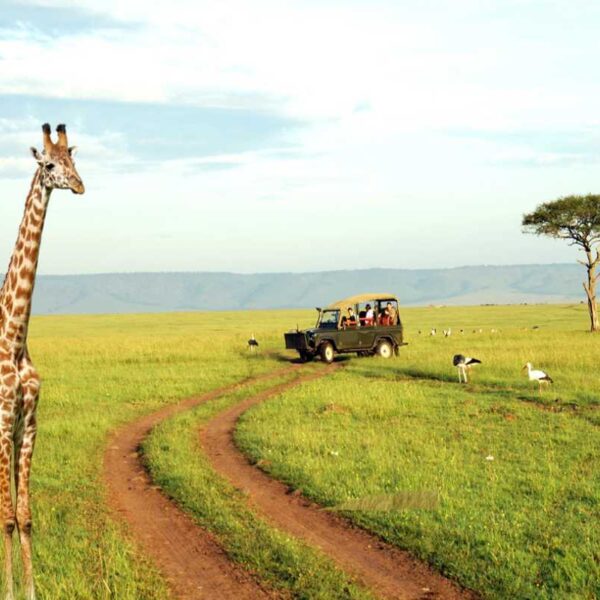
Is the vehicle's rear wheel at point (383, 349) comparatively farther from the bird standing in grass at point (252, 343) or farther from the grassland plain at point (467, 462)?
the grassland plain at point (467, 462)

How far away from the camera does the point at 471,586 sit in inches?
329

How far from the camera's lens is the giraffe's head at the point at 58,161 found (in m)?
7.34

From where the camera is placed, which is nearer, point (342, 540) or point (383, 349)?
point (342, 540)

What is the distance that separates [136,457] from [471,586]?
29.8 ft

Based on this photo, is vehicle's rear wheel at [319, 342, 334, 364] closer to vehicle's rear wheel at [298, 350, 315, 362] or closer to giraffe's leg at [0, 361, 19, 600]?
vehicle's rear wheel at [298, 350, 315, 362]

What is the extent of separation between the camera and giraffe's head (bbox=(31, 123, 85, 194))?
734cm

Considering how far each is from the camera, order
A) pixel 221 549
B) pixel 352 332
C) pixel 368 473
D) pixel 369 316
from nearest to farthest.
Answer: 1. pixel 221 549
2. pixel 368 473
3. pixel 352 332
4. pixel 369 316

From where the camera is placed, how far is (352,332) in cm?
3519

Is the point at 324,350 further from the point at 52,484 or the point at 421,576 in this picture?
the point at 421,576

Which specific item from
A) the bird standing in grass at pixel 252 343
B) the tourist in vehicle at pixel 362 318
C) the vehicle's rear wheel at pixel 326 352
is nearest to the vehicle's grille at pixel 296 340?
the vehicle's rear wheel at pixel 326 352

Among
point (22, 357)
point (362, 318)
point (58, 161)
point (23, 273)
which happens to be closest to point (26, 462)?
point (22, 357)

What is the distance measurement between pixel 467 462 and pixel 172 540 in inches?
250

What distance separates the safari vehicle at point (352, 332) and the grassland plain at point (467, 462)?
6.11 meters

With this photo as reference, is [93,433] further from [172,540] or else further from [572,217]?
[572,217]
